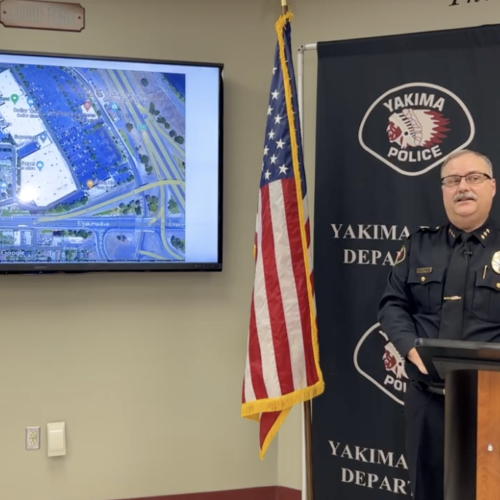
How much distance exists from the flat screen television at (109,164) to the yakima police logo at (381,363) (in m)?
0.72

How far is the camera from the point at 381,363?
2195 millimetres

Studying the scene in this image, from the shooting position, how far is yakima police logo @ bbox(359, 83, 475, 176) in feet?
6.84

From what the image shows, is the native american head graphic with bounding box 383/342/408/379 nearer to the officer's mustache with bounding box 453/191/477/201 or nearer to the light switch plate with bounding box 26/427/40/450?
the officer's mustache with bounding box 453/191/477/201

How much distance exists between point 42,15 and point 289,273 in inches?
60.8

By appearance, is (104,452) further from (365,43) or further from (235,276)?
(365,43)

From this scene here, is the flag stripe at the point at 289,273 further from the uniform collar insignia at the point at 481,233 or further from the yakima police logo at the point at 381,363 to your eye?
the uniform collar insignia at the point at 481,233

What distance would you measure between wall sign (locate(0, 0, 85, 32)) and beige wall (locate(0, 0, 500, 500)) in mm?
36

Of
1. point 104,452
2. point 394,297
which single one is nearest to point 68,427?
point 104,452

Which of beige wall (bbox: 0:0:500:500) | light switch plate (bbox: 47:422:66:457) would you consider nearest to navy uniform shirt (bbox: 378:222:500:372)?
beige wall (bbox: 0:0:500:500)

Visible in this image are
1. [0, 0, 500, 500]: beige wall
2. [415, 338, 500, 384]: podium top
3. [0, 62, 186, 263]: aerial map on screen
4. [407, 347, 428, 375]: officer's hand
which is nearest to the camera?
[415, 338, 500, 384]: podium top

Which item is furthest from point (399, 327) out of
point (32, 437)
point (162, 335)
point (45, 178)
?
point (32, 437)

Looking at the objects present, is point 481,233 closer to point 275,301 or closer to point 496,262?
point 496,262

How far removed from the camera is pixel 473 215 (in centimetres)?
175

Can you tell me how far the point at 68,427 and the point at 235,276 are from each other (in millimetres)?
1002
